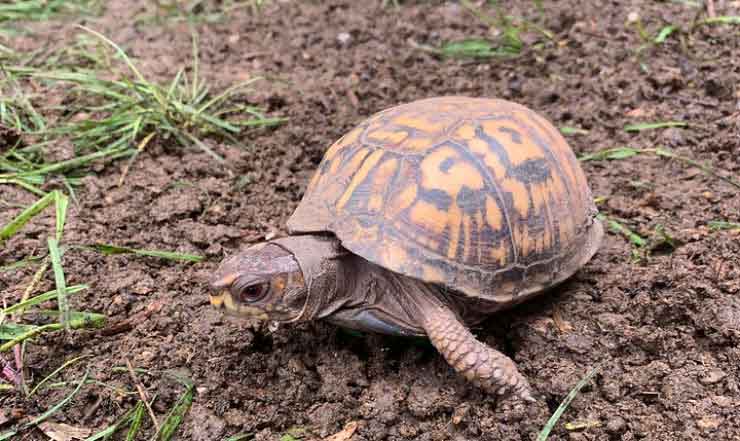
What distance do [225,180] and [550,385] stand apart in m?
2.19

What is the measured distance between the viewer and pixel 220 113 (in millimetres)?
4176

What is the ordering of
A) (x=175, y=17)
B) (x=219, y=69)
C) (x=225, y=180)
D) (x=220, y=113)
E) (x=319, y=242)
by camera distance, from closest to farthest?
(x=319, y=242) → (x=225, y=180) → (x=220, y=113) → (x=219, y=69) → (x=175, y=17)

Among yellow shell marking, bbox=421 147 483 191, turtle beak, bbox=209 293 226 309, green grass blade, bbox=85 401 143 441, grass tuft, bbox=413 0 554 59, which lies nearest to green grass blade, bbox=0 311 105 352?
green grass blade, bbox=85 401 143 441

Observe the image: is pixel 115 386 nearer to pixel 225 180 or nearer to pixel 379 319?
pixel 379 319

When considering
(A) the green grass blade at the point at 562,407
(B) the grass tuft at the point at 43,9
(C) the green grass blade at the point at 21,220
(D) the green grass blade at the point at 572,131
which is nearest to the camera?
(A) the green grass blade at the point at 562,407

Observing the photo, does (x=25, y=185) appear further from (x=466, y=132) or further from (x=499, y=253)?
(x=499, y=253)

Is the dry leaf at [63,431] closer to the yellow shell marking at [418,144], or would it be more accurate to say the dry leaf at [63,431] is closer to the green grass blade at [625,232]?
the yellow shell marking at [418,144]

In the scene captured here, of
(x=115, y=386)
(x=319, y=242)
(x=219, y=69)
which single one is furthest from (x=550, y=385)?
(x=219, y=69)

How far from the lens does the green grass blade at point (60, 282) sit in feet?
8.79

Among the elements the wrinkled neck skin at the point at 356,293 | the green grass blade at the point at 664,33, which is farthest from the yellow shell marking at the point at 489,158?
the green grass blade at the point at 664,33

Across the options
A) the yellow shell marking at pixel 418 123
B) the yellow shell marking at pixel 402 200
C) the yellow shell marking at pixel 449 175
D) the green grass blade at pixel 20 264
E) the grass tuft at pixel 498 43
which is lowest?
the green grass blade at pixel 20 264

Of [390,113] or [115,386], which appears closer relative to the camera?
[115,386]

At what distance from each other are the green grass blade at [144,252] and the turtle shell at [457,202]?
711 mm

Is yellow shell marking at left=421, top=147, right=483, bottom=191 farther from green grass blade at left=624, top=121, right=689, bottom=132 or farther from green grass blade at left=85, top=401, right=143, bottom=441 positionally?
green grass blade at left=624, top=121, right=689, bottom=132
